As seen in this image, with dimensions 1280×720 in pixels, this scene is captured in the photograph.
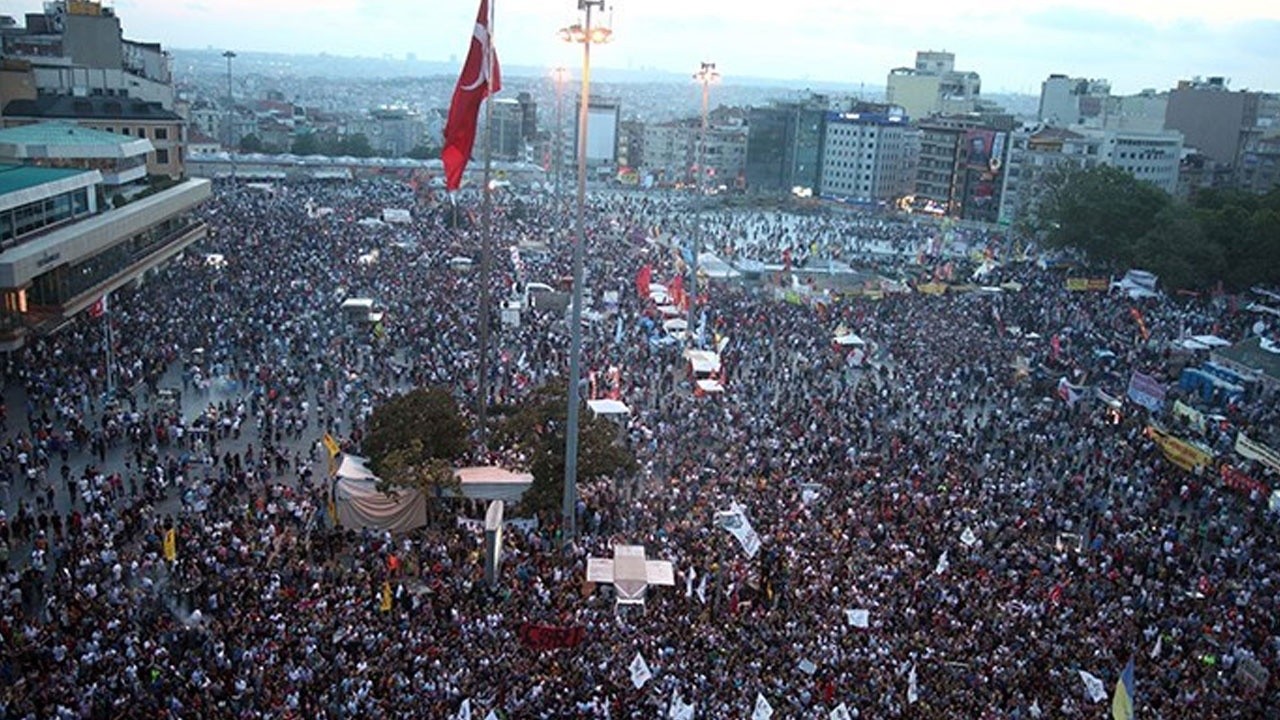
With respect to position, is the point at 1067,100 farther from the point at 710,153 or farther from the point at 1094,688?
the point at 1094,688

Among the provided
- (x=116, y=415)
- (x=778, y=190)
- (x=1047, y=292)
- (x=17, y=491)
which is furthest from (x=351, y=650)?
(x=778, y=190)

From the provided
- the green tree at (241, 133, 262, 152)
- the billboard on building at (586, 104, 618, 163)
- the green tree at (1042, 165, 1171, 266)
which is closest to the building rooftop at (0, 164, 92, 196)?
the green tree at (1042, 165, 1171, 266)

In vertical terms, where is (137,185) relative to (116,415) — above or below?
above

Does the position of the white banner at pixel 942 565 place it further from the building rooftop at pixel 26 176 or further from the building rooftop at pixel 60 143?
the building rooftop at pixel 60 143

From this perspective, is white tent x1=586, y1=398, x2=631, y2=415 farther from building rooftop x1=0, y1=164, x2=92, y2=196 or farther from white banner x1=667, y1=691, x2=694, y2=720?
building rooftop x1=0, y1=164, x2=92, y2=196

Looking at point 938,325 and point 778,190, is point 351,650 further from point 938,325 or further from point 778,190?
point 778,190

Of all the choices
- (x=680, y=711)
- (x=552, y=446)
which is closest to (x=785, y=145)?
(x=552, y=446)
